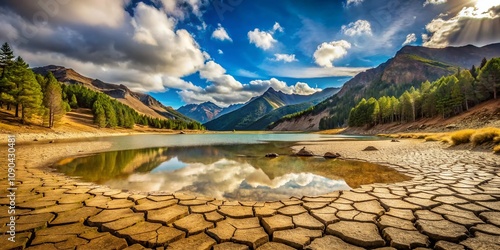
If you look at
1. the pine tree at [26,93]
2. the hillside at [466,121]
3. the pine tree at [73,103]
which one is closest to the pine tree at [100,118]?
the pine tree at [73,103]

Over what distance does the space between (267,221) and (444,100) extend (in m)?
73.4

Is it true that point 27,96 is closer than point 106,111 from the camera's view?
Yes

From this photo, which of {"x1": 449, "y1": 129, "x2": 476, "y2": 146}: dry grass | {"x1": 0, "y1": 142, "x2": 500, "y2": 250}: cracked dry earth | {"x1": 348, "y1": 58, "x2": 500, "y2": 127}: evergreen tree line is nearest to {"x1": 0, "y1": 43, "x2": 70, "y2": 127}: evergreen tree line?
{"x1": 0, "y1": 142, "x2": 500, "y2": 250}: cracked dry earth

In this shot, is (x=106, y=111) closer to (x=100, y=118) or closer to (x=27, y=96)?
(x=100, y=118)

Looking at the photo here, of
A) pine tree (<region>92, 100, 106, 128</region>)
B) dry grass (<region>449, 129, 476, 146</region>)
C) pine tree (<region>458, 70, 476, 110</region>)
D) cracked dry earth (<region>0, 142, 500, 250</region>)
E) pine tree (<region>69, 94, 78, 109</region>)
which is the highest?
pine tree (<region>69, 94, 78, 109</region>)

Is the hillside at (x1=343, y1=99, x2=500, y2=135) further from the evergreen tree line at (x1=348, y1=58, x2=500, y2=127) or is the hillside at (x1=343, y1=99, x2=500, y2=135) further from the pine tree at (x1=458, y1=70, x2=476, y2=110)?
the evergreen tree line at (x1=348, y1=58, x2=500, y2=127)

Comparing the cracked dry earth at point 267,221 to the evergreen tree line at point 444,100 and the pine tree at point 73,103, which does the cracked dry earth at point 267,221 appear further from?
the pine tree at point 73,103

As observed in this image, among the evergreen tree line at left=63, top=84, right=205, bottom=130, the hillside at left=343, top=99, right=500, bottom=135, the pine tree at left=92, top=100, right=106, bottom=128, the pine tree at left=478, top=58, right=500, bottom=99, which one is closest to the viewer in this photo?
the hillside at left=343, top=99, right=500, bottom=135

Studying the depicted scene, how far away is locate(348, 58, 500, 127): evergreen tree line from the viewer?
2020 inches

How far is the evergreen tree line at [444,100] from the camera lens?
51.3m

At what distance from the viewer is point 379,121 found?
7556 centimetres

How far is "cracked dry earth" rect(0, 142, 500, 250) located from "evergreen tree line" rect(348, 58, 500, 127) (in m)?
67.5

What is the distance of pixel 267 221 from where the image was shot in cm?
366

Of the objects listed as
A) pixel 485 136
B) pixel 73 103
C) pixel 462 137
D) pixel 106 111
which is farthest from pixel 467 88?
pixel 73 103
